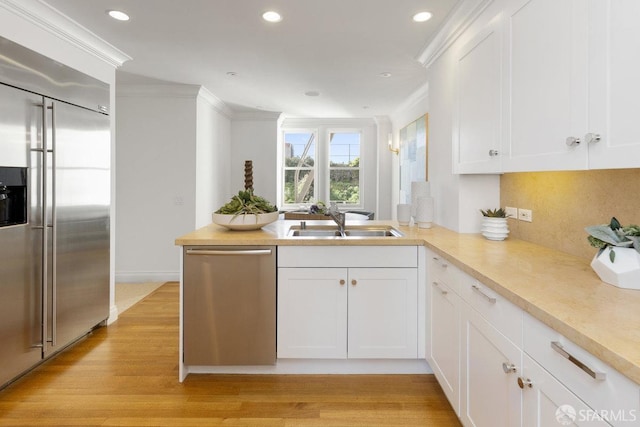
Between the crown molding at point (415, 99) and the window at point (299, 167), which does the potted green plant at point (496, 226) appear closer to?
the crown molding at point (415, 99)

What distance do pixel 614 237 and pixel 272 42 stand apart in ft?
9.32

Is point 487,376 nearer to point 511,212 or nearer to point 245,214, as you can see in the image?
point 511,212

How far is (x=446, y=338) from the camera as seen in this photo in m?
1.91

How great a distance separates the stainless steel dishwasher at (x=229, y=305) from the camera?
2236 mm

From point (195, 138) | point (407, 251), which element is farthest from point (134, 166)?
point (407, 251)

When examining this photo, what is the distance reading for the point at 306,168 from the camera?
7.20 meters

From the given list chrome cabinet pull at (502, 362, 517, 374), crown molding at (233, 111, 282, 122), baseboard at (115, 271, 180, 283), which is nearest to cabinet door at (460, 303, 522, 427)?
chrome cabinet pull at (502, 362, 517, 374)

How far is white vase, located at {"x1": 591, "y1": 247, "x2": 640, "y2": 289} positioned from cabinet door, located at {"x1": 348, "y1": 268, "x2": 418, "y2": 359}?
1.09 m

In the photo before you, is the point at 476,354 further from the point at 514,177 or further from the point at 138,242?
the point at 138,242

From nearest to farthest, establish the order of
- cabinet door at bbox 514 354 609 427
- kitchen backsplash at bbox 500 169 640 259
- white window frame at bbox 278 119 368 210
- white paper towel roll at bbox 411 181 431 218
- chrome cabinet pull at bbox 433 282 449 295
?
cabinet door at bbox 514 354 609 427, kitchen backsplash at bbox 500 169 640 259, chrome cabinet pull at bbox 433 282 449 295, white paper towel roll at bbox 411 181 431 218, white window frame at bbox 278 119 368 210

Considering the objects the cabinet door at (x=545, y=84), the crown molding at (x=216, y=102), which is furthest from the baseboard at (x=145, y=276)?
the cabinet door at (x=545, y=84)

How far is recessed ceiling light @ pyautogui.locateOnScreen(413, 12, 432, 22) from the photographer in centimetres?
262

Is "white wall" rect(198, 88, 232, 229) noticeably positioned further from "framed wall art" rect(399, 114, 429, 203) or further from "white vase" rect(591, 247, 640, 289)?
"white vase" rect(591, 247, 640, 289)

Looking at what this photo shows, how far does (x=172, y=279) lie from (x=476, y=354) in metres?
4.06
